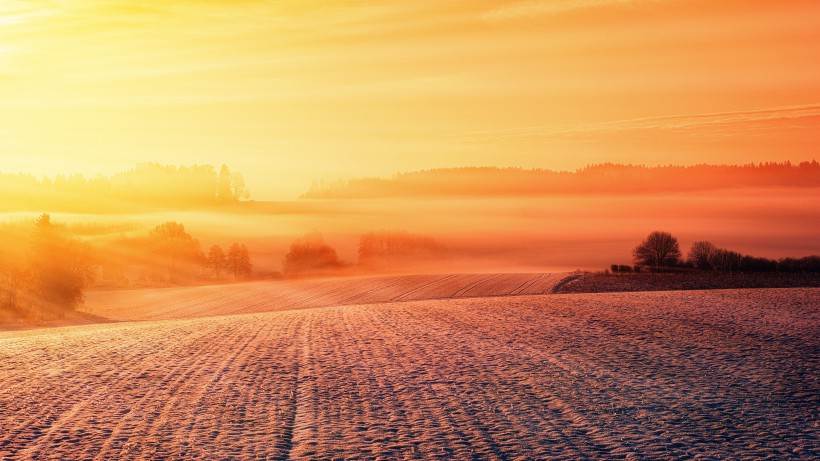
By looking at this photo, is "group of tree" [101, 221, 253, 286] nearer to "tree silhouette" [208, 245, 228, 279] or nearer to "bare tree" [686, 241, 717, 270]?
"tree silhouette" [208, 245, 228, 279]

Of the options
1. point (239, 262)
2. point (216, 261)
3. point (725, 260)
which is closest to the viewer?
point (725, 260)

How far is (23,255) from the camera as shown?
57469 mm

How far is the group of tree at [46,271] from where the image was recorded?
54.6 metres

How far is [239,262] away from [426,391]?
8344cm

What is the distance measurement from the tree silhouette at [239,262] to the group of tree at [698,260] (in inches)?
1912

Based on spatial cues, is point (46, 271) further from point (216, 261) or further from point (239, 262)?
point (216, 261)

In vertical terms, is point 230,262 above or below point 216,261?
below

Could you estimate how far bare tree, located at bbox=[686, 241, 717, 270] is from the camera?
68.0 metres

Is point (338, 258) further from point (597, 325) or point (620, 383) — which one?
point (620, 383)

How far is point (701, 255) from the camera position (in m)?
69.2

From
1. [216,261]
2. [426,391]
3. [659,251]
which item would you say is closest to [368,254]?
[216,261]

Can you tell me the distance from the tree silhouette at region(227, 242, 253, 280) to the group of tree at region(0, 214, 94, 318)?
36611 millimetres

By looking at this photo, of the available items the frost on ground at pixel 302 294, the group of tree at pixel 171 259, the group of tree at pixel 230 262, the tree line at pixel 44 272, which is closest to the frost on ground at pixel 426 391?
the frost on ground at pixel 302 294

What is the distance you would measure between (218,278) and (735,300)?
6892cm
